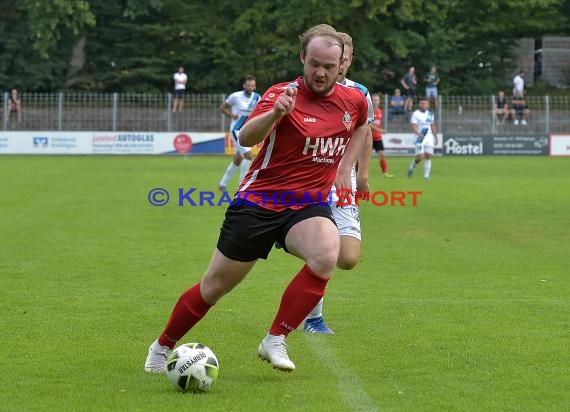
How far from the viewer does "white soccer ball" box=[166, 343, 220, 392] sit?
5980mm

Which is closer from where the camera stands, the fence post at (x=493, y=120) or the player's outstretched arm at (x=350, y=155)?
the player's outstretched arm at (x=350, y=155)

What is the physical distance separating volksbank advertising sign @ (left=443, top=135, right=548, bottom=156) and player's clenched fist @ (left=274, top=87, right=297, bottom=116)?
34637mm

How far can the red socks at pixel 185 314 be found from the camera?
20.9ft

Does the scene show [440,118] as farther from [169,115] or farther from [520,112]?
[169,115]

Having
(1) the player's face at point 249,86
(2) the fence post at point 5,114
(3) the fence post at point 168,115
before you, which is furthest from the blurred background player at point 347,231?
(2) the fence post at point 5,114

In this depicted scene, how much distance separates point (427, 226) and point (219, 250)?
31.9ft

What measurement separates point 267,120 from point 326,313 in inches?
126

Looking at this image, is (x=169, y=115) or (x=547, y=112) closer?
(x=169, y=115)

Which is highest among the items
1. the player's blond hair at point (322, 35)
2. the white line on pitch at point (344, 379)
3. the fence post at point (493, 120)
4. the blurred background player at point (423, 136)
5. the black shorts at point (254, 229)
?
the fence post at point (493, 120)

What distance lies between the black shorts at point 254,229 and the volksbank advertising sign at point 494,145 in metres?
34.2

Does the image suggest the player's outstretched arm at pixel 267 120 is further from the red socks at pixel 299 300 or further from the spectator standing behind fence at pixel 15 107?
the spectator standing behind fence at pixel 15 107

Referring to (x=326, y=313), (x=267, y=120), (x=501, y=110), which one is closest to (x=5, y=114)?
(x=501, y=110)

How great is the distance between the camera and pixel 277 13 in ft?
161

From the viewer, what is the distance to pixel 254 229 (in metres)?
6.22
